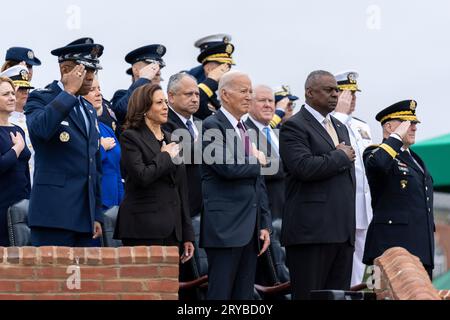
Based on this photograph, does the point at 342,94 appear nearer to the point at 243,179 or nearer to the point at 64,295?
the point at 243,179

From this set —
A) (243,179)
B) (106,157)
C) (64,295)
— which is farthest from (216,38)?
(64,295)

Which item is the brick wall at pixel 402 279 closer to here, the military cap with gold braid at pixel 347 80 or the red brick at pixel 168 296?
the red brick at pixel 168 296

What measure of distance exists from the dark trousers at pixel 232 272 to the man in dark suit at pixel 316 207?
1.08 ft

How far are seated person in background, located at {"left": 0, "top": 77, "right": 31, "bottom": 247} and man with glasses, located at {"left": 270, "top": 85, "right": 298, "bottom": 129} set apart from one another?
4.30 m

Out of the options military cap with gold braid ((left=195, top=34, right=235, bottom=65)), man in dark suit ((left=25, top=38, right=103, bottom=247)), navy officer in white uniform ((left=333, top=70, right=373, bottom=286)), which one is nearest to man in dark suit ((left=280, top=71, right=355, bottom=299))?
man in dark suit ((left=25, top=38, right=103, bottom=247))

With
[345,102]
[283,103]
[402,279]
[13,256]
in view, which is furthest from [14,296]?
[283,103]

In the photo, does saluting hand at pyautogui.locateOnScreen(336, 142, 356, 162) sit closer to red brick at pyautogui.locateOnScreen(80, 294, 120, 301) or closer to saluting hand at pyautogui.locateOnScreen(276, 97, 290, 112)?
red brick at pyautogui.locateOnScreen(80, 294, 120, 301)

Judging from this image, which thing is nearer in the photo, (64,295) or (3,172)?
(64,295)

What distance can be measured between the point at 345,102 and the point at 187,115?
248 cm

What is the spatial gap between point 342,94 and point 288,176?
312cm

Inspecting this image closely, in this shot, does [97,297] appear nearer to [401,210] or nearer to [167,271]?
[167,271]

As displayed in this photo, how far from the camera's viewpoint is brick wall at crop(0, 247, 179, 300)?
30.2ft

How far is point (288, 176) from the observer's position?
35.4ft

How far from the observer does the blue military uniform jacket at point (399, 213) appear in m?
12.0
